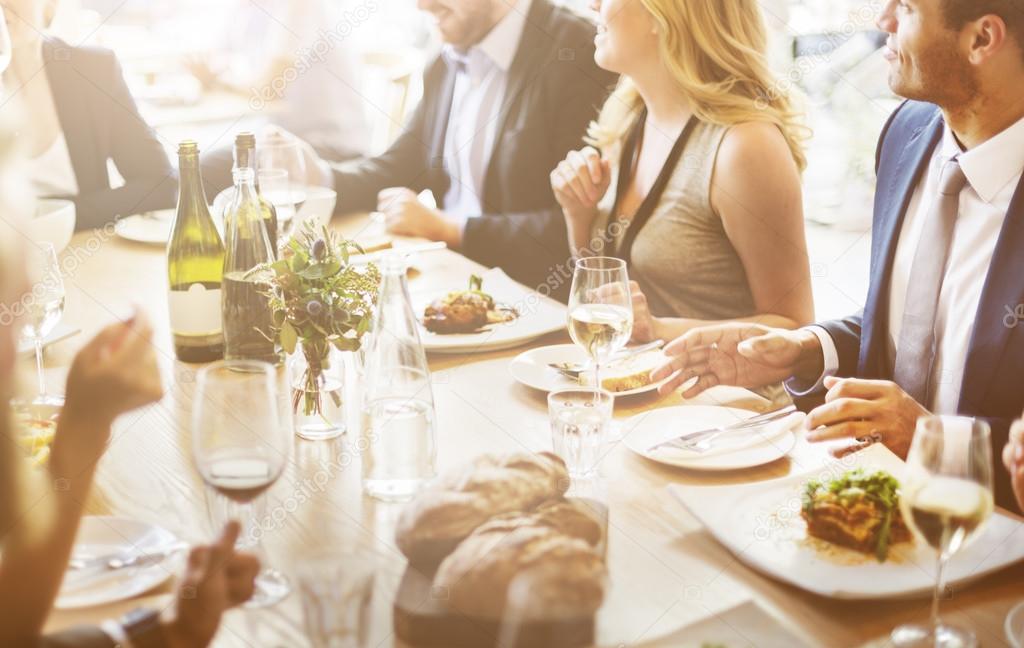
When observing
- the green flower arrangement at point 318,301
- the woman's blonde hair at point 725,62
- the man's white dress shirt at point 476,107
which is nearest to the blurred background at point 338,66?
the man's white dress shirt at point 476,107

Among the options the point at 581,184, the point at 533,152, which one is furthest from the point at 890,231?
the point at 533,152

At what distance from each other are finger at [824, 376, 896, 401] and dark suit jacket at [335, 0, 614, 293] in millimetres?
1467

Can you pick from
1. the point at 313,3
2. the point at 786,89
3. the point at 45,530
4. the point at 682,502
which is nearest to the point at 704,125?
the point at 786,89

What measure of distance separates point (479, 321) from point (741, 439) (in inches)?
20.7

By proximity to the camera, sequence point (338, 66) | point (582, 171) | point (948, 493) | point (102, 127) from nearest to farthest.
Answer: point (948, 493), point (582, 171), point (102, 127), point (338, 66)

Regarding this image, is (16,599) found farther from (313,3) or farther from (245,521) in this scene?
(313,3)

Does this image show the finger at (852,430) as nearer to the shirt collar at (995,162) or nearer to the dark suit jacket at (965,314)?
the dark suit jacket at (965,314)

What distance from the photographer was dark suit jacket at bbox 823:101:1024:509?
1.47 metres

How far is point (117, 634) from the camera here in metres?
0.79

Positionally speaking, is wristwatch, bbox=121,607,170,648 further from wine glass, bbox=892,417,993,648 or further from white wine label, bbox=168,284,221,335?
white wine label, bbox=168,284,221,335

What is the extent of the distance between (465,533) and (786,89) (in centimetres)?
164

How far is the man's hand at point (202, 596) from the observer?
779 millimetres

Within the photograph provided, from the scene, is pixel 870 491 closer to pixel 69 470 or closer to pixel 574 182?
pixel 69 470

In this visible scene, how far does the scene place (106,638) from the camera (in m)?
0.78
